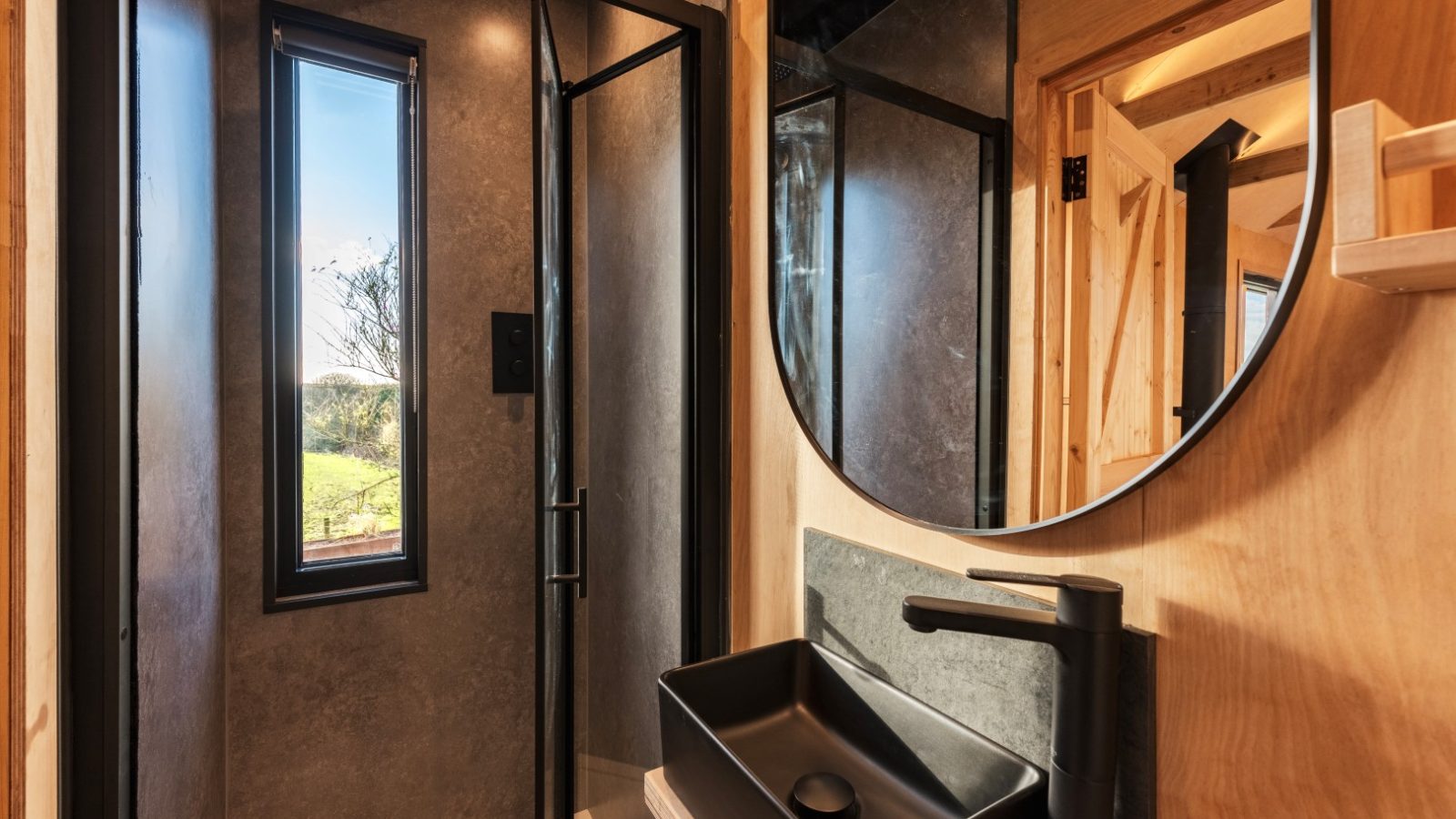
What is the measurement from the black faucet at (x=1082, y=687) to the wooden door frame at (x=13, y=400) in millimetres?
944

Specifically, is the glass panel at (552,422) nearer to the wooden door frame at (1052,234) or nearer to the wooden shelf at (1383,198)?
the wooden door frame at (1052,234)

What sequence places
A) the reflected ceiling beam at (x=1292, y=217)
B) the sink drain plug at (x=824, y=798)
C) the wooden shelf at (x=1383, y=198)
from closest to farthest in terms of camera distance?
the wooden shelf at (x=1383, y=198), the reflected ceiling beam at (x=1292, y=217), the sink drain plug at (x=824, y=798)

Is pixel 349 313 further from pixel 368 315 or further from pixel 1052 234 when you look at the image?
pixel 1052 234

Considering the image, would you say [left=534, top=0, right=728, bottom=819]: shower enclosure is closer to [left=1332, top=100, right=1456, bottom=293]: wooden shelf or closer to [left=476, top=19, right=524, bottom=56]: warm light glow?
[left=476, top=19, right=524, bottom=56]: warm light glow

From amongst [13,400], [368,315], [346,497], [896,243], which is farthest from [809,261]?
[346,497]

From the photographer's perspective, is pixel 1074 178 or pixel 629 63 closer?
pixel 1074 178

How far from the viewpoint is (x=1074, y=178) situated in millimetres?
611

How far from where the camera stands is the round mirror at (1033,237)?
501mm

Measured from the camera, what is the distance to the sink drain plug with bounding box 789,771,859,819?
2.28 ft

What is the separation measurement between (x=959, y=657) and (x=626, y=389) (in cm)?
85

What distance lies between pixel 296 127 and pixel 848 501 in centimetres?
160

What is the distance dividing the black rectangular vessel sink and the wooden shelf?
51cm

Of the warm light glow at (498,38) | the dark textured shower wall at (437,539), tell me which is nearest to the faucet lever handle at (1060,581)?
the dark textured shower wall at (437,539)

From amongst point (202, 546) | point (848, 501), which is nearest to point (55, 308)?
point (202, 546)
